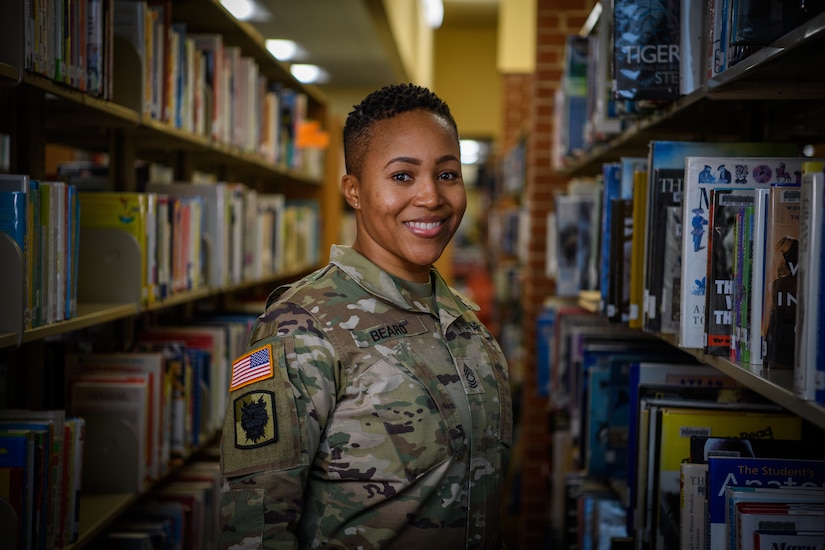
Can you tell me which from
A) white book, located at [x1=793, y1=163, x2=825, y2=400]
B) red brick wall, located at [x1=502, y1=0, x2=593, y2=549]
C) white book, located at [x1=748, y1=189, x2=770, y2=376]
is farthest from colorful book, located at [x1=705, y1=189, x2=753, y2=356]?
red brick wall, located at [x1=502, y1=0, x2=593, y2=549]

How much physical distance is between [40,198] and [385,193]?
0.75m

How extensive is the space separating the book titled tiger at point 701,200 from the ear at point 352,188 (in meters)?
0.63

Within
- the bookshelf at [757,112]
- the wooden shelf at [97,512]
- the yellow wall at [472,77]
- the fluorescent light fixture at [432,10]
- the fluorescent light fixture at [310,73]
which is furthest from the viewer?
the yellow wall at [472,77]

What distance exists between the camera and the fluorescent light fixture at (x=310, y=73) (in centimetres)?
809

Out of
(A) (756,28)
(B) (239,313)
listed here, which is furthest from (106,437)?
(A) (756,28)

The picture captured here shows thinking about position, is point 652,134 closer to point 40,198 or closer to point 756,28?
point 756,28

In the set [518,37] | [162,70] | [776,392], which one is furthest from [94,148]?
A: [518,37]

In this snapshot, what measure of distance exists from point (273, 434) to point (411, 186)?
522 millimetres

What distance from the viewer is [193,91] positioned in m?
2.85

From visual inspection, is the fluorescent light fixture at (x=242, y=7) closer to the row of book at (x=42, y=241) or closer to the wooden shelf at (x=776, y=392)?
the row of book at (x=42, y=241)

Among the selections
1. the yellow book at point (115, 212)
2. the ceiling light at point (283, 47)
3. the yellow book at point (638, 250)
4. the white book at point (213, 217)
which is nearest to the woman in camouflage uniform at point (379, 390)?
the yellow book at point (638, 250)

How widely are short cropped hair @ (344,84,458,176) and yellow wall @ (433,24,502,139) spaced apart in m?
11.4

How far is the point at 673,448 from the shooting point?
1601mm

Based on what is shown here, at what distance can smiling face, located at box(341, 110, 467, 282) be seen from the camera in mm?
1499
